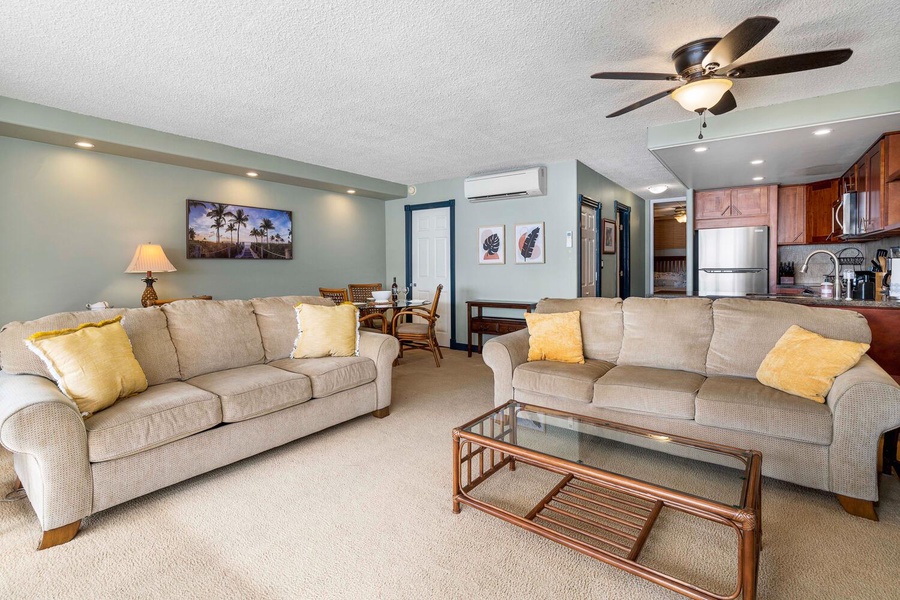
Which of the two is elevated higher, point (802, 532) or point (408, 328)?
point (408, 328)

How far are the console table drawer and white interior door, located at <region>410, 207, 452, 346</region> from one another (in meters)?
0.77

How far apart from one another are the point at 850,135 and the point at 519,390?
142 inches

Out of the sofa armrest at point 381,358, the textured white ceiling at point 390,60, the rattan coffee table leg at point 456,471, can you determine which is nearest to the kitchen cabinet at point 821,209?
the textured white ceiling at point 390,60

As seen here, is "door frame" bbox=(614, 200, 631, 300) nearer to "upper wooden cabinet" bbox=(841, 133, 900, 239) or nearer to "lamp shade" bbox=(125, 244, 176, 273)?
"upper wooden cabinet" bbox=(841, 133, 900, 239)

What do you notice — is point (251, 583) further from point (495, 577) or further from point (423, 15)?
point (423, 15)

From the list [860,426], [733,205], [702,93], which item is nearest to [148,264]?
[702,93]

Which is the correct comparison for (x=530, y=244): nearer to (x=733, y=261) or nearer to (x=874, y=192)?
(x=733, y=261)

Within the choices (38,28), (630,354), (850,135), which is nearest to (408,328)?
(630,354)

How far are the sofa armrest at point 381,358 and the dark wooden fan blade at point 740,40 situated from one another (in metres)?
2.69

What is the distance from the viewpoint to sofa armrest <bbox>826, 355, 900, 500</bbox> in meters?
1.93

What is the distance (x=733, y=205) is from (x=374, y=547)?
6.33 m

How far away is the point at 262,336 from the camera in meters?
3.30

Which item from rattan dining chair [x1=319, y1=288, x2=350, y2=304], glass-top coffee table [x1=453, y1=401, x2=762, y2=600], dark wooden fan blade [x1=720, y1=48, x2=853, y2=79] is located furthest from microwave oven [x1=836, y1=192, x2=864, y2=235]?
rattan dining chair [x1=319, y1=288, x2=350, y2=304]

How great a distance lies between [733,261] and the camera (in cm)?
591
